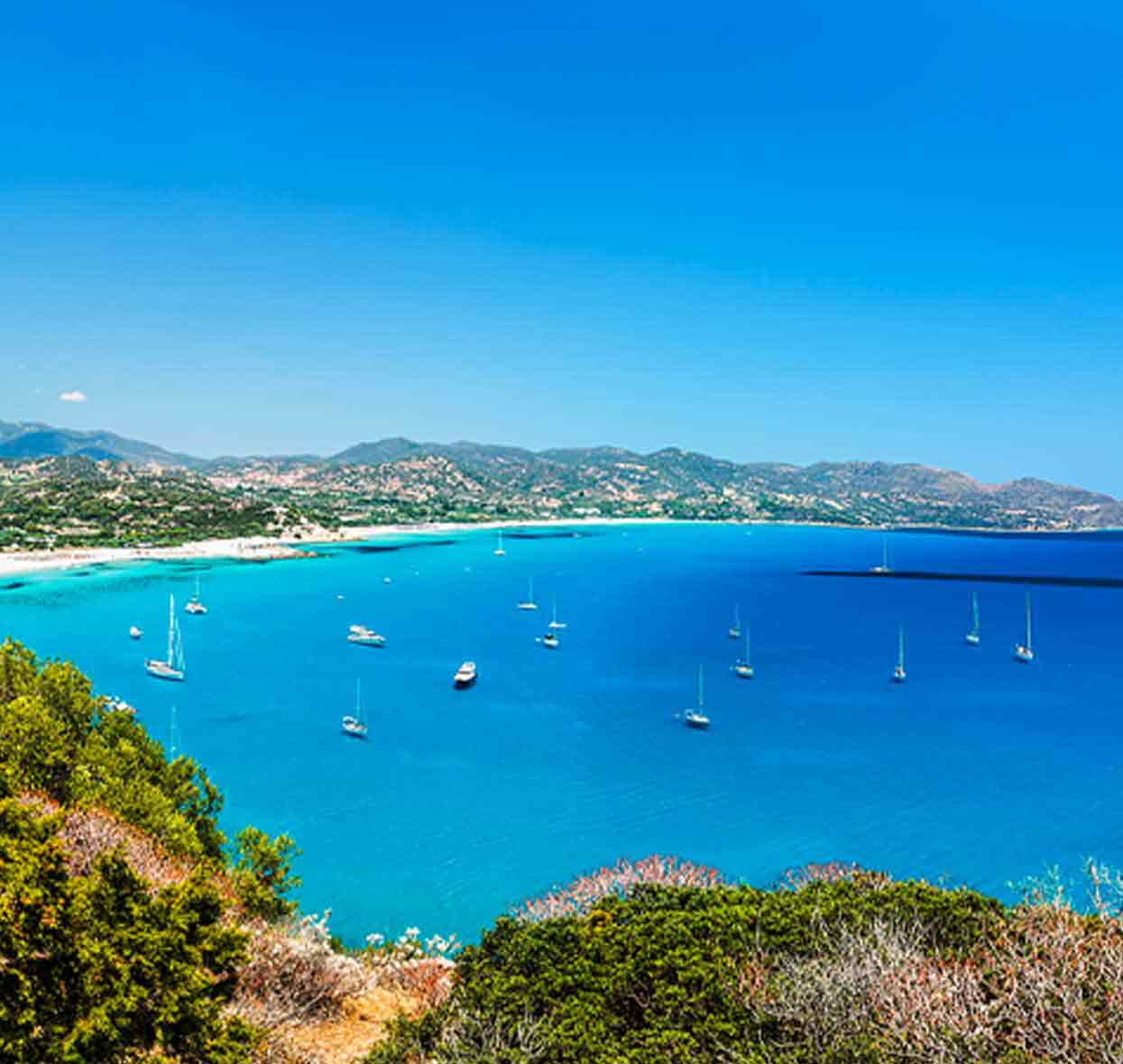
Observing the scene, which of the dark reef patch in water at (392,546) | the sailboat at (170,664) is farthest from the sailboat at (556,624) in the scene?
the dark reef patch in water at (392,546)

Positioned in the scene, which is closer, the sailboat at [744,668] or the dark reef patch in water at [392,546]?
the sailboat at [744,668]

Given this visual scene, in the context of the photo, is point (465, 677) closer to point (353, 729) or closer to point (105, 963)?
point (353, 729)

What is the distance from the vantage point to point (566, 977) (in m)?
12.4

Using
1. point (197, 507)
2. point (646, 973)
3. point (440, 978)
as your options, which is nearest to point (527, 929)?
point (646, 973)

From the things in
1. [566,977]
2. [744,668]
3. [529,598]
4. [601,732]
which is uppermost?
[566,977]

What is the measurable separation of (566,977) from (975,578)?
452 ft

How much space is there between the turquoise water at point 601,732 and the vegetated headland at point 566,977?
13252mm

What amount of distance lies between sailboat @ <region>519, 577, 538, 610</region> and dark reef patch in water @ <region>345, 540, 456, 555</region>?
41148 mm

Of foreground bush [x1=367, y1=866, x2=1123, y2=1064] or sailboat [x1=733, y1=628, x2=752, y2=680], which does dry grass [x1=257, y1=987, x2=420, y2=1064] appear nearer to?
foreground bush [x1=367, y1=866, x2=1123, y2=1064]

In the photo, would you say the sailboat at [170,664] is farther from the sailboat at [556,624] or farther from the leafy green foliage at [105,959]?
the leafy green foliage at [105,959]

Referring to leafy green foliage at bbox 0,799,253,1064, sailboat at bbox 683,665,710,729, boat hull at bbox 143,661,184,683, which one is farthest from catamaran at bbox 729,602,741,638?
leafy green foliage at bbox 0,799,253,1064

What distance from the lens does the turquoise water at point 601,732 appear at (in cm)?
3284

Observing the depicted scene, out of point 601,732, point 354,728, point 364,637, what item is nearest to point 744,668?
point 601,732

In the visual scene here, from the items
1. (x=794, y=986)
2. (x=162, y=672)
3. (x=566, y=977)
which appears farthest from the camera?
(x=162, y=672)
